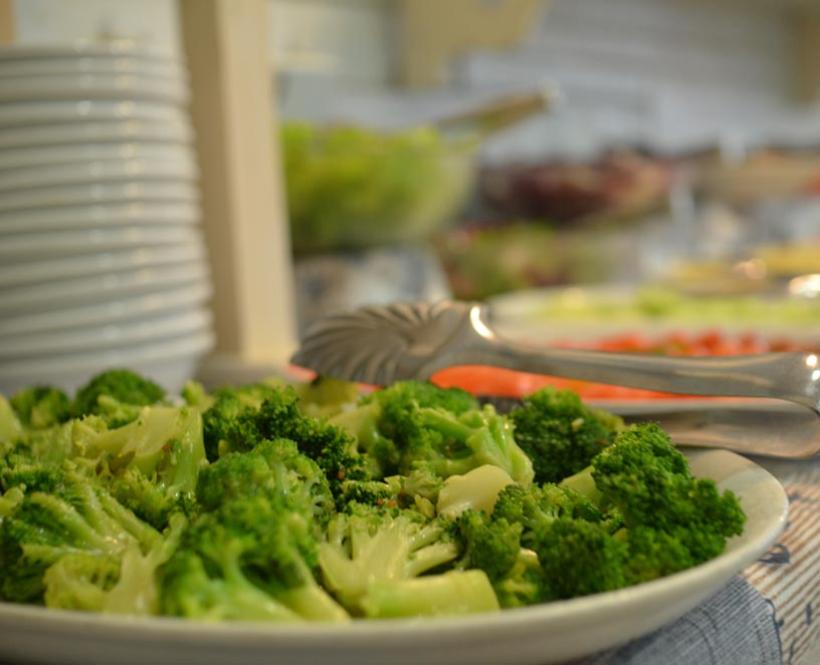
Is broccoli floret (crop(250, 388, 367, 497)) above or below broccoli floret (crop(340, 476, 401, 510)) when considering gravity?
above

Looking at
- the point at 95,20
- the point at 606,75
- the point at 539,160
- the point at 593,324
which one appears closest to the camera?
the point at 593,324

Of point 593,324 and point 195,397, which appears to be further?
point 593,324

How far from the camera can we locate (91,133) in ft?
3.20

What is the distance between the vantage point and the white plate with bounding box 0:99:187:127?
94 centimetres

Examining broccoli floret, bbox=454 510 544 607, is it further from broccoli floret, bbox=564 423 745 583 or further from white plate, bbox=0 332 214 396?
white plate, bbox=0 332 214 396

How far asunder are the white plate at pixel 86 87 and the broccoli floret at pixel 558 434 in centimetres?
52

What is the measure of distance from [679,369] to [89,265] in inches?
22.5

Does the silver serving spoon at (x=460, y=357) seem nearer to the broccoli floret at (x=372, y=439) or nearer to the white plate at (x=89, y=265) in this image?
the broccoli floret at (x=372, y=439)

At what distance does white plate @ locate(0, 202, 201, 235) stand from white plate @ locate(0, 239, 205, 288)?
0.03 meters

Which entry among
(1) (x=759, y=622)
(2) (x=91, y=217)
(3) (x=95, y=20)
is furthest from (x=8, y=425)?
(3) (x=95, y=20)

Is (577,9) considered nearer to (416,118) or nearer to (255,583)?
(416,118)

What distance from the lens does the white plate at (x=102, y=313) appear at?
3.16ft

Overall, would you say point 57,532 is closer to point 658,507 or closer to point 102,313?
point 658,507

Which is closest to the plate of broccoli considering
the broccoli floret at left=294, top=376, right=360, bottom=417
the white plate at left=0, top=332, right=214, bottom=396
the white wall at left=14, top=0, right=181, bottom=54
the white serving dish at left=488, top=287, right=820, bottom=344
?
the broccoli floret at left=294, top=376, right=360, bottom=417
